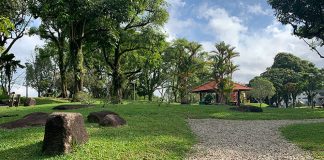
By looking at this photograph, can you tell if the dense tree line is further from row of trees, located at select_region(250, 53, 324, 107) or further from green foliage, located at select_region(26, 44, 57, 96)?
row of trees, located at select_region(250, 53, 324, 107)

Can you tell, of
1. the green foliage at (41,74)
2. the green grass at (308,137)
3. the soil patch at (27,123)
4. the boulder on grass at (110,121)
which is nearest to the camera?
the green grass at (308,137)

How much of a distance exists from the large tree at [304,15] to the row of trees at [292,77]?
20.6 m

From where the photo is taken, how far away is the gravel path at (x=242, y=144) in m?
11.2

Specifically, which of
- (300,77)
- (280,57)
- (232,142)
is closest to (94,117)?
(232,142)

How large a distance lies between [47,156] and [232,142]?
22.9 ft

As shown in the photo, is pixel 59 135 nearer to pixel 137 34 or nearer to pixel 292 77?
pixel 137 34

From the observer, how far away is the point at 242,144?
1326 cm

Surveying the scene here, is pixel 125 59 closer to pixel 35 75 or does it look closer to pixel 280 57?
pixel 35 75

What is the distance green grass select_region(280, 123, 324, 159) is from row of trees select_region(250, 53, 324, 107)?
131 ft

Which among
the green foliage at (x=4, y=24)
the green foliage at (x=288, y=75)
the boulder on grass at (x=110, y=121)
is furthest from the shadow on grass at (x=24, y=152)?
the green foliage at (x=288, y=75)

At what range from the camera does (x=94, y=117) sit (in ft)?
54.5

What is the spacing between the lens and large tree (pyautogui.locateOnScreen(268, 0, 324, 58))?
33188 millimetres

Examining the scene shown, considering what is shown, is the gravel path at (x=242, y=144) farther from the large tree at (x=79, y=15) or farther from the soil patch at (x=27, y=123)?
the large tree at (x=79, y=15)

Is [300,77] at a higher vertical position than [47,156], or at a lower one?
higher
